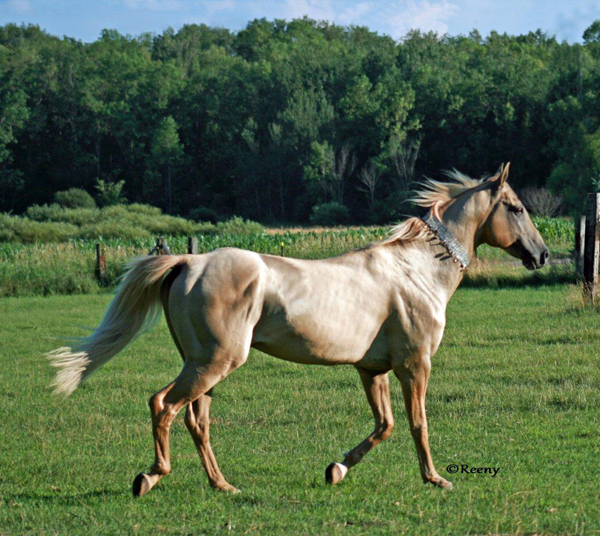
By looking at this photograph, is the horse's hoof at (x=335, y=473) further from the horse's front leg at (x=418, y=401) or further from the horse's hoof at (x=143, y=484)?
the horse's hoof at (x=143, y=484)

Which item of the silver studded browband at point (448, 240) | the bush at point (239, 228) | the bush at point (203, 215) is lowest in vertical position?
the bush at point (203, 215)

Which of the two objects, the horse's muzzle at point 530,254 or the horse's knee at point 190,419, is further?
the horse's muzzle at point 530,254

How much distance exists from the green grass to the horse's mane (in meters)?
1.75

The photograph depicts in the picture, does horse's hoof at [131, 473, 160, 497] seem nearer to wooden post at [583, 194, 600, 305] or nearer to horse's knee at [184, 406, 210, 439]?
horse's knee at [184, 406, 210, 439]

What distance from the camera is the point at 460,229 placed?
6.10 meters

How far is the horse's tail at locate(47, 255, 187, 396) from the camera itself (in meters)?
5.48

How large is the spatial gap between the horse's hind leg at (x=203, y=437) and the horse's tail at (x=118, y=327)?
67 cm

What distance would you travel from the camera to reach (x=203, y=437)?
5.44 m

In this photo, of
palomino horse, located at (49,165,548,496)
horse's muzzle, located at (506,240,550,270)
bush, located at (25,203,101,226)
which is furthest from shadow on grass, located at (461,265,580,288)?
bush, located at (25,203,101,226)

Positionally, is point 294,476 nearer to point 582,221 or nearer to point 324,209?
point 582,221

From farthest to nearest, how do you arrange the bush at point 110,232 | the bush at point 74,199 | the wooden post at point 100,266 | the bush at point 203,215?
the bush at point 203,215 < the bush at point 74,199 < the bush at point 110,232 < the wooden post at point 100,266

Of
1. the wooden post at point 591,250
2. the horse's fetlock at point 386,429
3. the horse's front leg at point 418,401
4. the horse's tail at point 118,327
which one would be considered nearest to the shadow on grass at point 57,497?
the horse's tail at point 118,327

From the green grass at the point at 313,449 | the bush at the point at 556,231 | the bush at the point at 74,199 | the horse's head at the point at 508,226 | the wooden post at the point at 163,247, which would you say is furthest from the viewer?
the bush at the point at 74,199

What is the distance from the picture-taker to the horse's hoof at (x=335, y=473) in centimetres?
553
